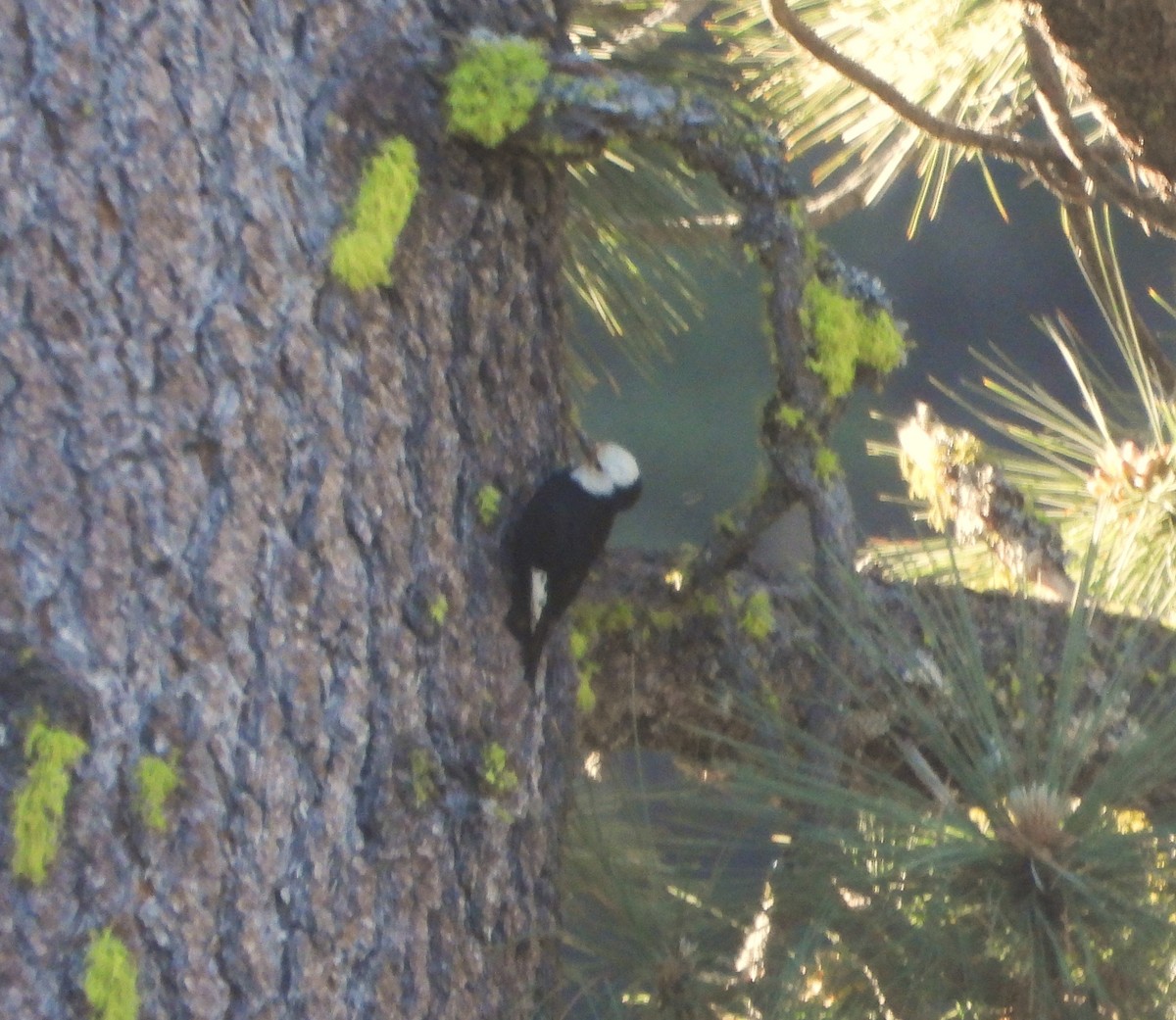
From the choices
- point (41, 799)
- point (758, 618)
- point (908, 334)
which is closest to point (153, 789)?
point (41, 799)

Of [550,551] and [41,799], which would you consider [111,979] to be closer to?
[41,799]

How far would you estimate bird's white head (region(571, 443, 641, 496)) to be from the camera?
1043mm

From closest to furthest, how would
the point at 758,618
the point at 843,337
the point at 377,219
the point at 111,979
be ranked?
the point at 111,979
the point at 377,219
the point at 843,337
the point at 758,618

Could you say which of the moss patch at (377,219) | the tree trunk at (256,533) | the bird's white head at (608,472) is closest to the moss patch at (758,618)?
the bird's white head at (608,472)

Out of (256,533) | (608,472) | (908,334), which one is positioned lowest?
(256,533)

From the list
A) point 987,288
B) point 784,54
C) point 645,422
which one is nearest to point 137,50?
point 784,54

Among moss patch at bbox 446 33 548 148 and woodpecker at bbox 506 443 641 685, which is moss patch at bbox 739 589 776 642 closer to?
woodpecker at bbox 506 443 641 685

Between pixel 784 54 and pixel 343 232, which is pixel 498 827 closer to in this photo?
A: pixel 343 232

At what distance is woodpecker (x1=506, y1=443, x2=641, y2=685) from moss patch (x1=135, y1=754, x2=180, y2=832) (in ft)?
0.90

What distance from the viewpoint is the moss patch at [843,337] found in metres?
1.07

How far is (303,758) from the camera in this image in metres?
0.85

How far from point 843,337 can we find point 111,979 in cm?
66

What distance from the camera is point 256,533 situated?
33.8 inches

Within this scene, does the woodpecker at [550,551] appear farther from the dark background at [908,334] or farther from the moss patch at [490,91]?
the dark background at [908,334]
